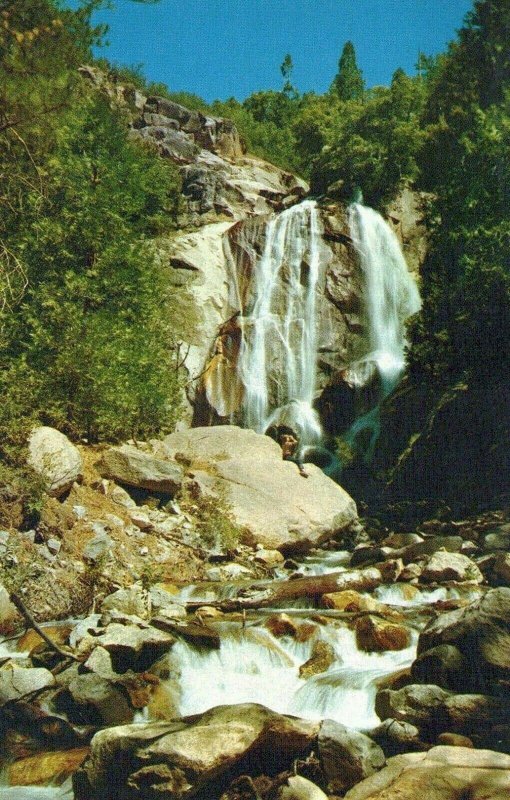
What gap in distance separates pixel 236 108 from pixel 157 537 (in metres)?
39.1

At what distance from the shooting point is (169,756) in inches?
187

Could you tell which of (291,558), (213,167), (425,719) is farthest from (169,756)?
(213,167)

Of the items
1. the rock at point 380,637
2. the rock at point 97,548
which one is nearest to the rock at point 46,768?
the rock at point 380,637

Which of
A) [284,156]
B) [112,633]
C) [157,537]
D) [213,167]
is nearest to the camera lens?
[112,633]

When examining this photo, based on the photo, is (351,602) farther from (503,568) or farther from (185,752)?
(185,752)

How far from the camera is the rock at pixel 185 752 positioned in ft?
15.4

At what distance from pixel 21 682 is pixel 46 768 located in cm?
95

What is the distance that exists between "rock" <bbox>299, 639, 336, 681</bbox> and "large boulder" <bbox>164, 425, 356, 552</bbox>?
499 cm

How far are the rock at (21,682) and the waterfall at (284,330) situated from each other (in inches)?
533

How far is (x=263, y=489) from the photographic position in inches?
531

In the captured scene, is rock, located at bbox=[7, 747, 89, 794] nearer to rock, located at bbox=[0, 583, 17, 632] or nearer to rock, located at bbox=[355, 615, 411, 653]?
rock, located at bbox=[0, 583, 17, 632]

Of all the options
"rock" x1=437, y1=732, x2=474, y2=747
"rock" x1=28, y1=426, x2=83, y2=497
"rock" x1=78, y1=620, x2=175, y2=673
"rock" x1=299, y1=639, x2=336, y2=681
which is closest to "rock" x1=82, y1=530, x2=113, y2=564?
"rock" x1=28, y1=426, x2=83, y2=497

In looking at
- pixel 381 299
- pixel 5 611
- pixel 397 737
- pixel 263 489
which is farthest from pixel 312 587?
pixel 381 299

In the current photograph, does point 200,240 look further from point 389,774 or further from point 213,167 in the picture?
point 389,774
